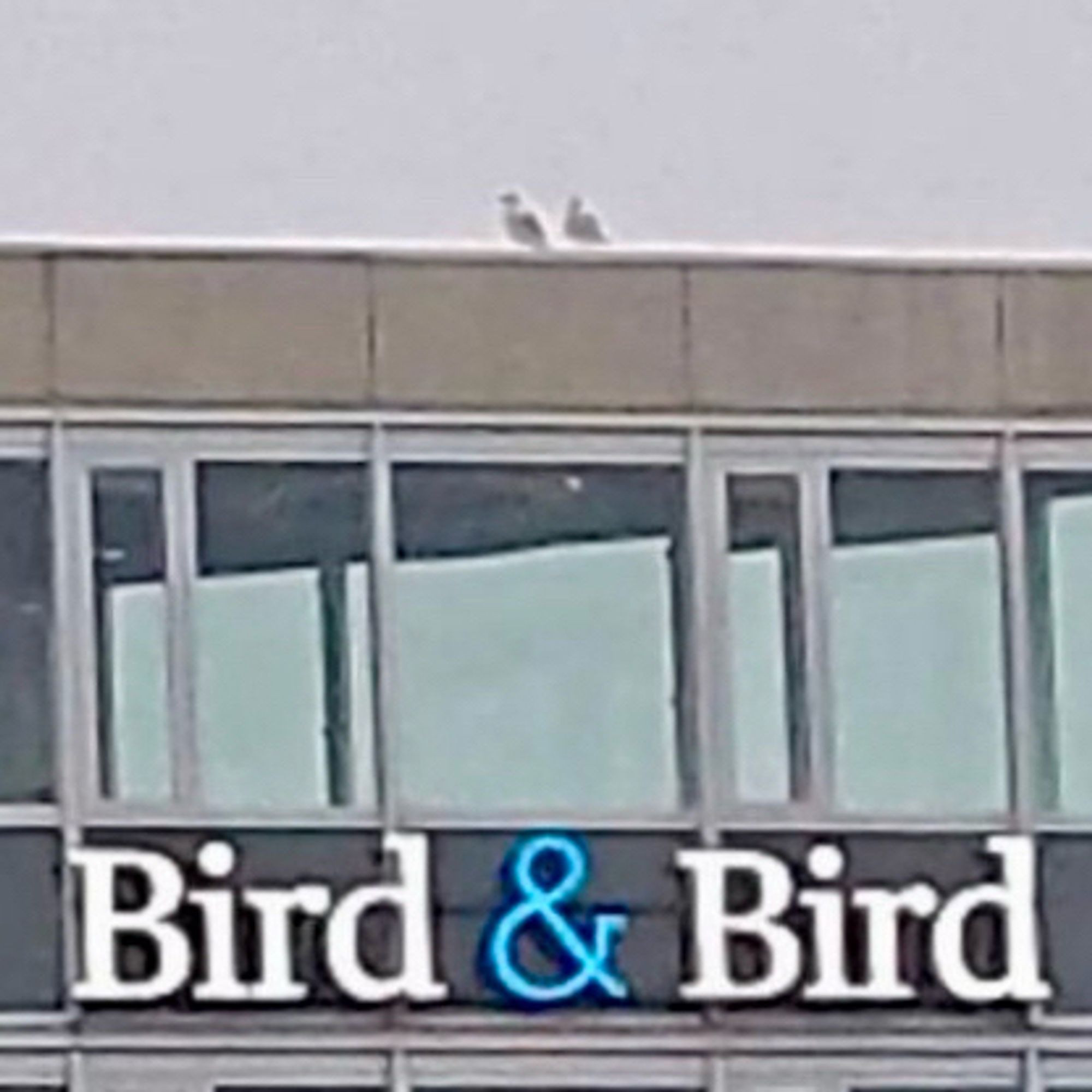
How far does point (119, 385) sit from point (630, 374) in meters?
2.25

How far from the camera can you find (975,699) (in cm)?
4947

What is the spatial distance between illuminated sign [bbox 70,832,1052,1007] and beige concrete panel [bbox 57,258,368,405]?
1.98 meters

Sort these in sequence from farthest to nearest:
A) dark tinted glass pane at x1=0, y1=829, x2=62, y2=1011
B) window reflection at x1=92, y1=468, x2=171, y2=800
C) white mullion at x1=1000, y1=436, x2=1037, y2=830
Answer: white mullion at x1=1000, y1=436, x2=1037, y2=830 → window reflection at x1=92, y1=468, x2=171, y2=800 → dark tinted glass pane at x1=0, y1=829, x2=62, y2=1011

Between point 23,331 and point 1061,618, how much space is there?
4788 millimetres

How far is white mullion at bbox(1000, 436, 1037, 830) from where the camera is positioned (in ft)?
162

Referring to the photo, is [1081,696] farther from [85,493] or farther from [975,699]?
[85,493]

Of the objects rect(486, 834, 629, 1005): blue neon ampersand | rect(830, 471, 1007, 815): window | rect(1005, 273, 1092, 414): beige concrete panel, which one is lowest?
rect(486, 834, 629, 1005): blue neon ampersand

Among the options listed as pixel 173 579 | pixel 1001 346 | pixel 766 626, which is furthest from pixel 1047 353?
pixel 173 579

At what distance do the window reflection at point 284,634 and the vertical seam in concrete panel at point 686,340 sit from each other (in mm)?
1479

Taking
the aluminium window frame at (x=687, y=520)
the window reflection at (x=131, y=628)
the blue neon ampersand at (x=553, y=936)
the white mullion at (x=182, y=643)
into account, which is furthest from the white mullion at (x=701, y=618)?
the window reflection at (x=131, y=628)

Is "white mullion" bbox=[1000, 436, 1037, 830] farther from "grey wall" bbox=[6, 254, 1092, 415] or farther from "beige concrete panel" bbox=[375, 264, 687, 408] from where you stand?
"beige concrete panel" bbox=[375, 264, 687, 408]

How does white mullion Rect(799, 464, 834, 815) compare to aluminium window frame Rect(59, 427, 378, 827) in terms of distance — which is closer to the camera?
aluminium window frame Rect(59, 427, 378, 827)

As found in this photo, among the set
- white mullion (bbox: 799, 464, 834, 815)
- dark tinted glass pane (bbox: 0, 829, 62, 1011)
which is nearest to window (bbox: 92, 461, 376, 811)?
dark tinted glass pane (bbox: 0, 829, 62, 1011)

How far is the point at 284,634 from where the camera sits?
48.9 m
